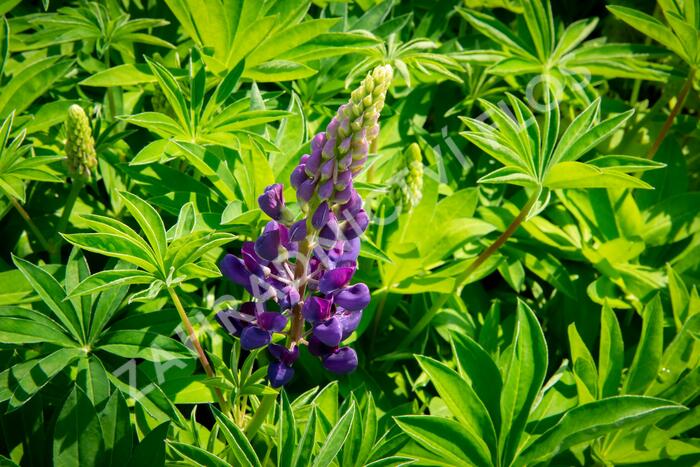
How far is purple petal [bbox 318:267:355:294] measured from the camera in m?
1.61

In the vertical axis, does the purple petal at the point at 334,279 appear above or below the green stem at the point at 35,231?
above

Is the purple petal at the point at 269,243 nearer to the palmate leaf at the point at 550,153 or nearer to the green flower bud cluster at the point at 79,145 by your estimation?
the palmate leaf at the point at 550,153

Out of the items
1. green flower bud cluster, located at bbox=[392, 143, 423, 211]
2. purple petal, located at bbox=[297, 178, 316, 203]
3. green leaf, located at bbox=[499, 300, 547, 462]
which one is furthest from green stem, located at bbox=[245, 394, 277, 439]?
green flower bud cluster, located at bbox=[392, 143, 423, 211]

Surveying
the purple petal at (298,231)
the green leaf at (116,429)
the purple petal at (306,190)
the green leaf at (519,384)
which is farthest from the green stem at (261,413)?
the green leaf at (519,384)

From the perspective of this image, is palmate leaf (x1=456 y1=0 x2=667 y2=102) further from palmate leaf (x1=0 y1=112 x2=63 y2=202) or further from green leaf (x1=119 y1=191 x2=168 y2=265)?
Result: palmate leaf (x1=0 y1=112 x2=63 y2=202)

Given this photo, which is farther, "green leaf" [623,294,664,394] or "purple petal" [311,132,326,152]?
"green leaf" [623,294,664,394]

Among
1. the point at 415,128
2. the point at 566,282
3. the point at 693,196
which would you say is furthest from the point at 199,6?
the point at 693,196

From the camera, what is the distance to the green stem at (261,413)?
5.83ft

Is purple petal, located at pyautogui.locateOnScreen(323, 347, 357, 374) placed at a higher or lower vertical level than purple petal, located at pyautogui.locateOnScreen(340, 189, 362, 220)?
lower

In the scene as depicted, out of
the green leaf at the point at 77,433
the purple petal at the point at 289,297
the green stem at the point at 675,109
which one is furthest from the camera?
the green stem at the point at 675,109

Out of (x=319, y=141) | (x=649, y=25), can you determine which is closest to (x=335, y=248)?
(x=319, y=141)

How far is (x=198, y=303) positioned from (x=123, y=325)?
34 cm

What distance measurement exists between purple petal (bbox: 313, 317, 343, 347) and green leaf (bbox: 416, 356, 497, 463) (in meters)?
0.34

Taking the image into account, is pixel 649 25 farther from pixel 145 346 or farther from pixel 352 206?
pixel 145 346
